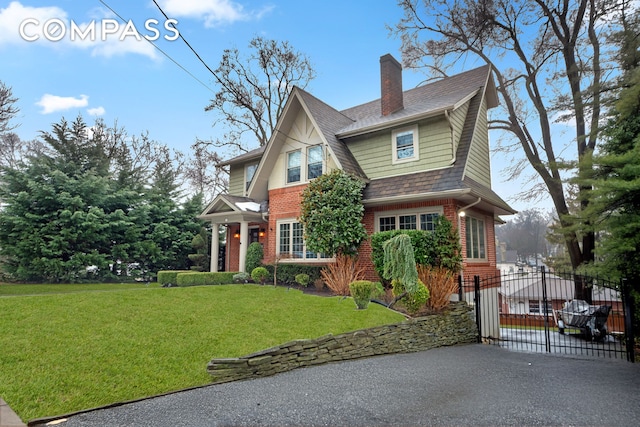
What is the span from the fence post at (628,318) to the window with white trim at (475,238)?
4672mm

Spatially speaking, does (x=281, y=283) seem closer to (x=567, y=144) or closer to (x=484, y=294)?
(x=484, y=294)

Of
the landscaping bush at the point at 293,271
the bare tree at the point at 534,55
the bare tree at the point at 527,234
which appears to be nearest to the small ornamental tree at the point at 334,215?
the landscaping bush at the point at 293,271

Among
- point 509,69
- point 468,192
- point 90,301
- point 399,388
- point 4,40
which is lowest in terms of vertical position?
point 399,388

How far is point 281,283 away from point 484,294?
7.43 metres

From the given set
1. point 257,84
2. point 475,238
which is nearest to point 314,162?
point 475,238

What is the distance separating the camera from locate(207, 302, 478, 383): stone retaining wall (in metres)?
5.16

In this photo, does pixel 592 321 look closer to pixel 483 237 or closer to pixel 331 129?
pixel 483 237

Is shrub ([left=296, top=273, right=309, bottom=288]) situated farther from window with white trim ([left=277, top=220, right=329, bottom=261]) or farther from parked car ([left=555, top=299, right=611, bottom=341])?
parked car ([left=555, top=299, right=611, bottom=341])

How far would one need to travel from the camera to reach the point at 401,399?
4398 mm

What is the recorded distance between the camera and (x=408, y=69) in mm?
19594

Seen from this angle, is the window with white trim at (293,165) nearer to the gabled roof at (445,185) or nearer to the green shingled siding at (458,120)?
the gabled roof at (445,185)

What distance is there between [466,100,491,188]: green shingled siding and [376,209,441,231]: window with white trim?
2193 mm

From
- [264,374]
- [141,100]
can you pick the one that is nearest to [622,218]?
[264,374]

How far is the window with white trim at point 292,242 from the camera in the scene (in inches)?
533
